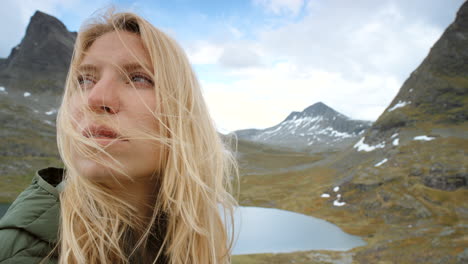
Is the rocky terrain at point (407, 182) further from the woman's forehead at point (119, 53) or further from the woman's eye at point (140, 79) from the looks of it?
the woman's forehead at point (119, 53)

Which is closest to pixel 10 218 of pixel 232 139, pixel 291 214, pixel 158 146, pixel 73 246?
pixel 73 246

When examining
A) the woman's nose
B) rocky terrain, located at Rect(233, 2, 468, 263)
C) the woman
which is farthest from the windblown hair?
rocky terrain, located at Rect(233, 2, 468, 263)

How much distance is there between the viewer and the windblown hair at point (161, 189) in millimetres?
2285

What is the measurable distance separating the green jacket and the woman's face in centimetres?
42

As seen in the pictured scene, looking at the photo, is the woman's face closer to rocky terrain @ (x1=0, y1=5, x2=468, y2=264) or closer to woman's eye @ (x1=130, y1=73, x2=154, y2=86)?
woman's eye @ (x1=130, y1=73, x2=154, y2=86)

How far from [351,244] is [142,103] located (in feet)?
190

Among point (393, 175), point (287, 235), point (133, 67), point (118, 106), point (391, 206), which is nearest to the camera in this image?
point (118, 106)

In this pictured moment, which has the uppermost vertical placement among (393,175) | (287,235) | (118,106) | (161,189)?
(118,106)

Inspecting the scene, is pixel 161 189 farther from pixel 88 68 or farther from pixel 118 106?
pixel 88 68

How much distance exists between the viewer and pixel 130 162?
2.31 m

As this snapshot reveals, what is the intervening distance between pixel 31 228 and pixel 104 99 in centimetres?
109

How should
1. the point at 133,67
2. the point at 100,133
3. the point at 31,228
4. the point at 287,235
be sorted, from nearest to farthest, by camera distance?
the point at 31,228, the point at 100,133, the point at 133,67, the point at 287,235

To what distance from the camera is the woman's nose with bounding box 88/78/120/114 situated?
2359 millimetres

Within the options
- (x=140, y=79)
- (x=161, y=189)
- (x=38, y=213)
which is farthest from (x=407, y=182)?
(x=38, y=213)
